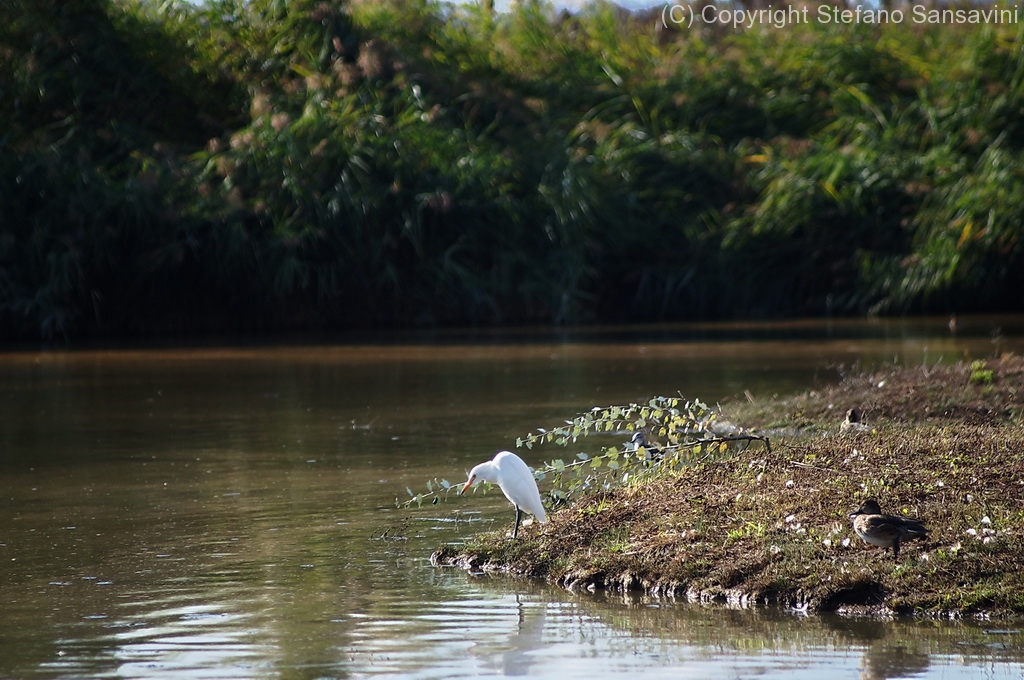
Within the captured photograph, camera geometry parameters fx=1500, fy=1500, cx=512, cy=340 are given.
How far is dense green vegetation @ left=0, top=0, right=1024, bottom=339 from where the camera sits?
66.8ft

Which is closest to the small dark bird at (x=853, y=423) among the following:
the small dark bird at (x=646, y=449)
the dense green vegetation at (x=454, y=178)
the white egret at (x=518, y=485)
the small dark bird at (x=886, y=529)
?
the small dark bird at (x=646, y=449)

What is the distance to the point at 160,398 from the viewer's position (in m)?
13.2

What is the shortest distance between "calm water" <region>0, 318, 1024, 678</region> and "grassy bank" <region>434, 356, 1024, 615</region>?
17cm

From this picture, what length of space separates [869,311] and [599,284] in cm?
389

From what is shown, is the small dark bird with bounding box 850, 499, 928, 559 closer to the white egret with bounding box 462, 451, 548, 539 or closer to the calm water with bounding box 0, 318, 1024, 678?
the calm water with bounding box 0, 318, 1024, 678

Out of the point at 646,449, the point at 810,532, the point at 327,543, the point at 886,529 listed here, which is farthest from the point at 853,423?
the point at 327,543

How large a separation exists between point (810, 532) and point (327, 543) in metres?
2.32

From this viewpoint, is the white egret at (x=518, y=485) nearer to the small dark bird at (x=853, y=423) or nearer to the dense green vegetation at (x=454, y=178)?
the small dark bird at (x=853, y=423)

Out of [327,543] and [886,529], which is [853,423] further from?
[327,543]

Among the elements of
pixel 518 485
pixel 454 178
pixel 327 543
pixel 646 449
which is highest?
pixel 454 178

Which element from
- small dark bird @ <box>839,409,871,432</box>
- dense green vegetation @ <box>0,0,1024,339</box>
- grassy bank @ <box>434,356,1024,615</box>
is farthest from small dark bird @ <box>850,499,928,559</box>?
dense green vegetation @ <box>0,0,1024,339</box>

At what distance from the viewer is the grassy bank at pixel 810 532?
18.5ft

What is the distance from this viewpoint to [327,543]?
279 inches

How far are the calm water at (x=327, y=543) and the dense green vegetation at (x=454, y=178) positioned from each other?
18.1 ft
